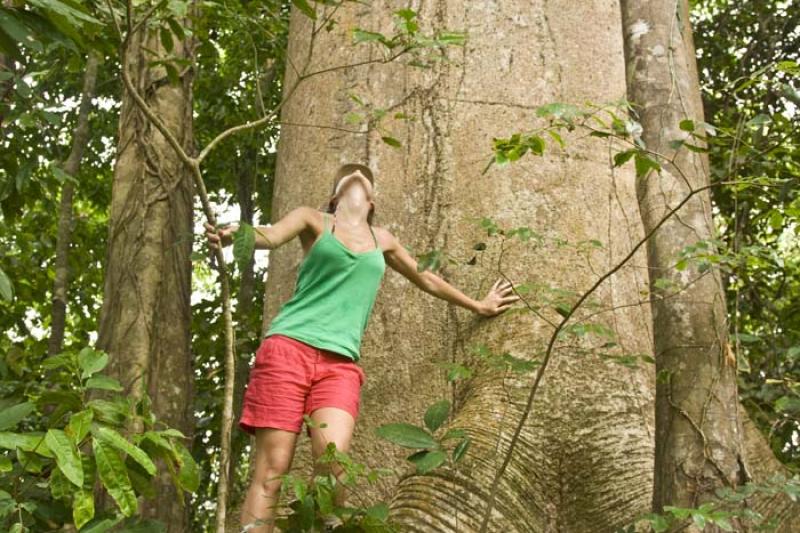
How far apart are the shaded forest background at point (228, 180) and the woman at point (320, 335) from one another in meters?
0.35

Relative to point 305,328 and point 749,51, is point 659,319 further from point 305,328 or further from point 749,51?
point 749,51

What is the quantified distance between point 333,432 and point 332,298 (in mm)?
455

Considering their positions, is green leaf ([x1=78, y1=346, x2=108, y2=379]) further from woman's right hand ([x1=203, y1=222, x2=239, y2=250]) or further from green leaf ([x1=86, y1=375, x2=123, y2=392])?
woman's right hand ([x1=203, y1=222, x2=239, y2=250])

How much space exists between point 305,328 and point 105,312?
6.54ft

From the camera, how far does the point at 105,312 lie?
5.00 metres

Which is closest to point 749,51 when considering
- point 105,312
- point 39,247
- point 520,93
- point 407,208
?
point 520,93

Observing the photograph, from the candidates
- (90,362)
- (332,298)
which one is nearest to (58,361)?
(90,362)

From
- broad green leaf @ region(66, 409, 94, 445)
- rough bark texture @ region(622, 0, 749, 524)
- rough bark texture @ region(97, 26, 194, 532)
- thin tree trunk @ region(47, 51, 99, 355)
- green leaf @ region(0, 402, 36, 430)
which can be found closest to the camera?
broad green leaf @ region(66, 409, 94, 445)

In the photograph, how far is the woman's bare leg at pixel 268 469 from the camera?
3.18 meters

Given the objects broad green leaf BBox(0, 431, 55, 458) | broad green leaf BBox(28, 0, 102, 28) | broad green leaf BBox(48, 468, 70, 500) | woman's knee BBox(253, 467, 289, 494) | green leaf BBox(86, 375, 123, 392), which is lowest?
broad green leaf BBox(48, 468, 70, 500)

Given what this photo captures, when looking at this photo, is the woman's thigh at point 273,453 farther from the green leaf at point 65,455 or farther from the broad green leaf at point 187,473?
the green leaf at point 65,455

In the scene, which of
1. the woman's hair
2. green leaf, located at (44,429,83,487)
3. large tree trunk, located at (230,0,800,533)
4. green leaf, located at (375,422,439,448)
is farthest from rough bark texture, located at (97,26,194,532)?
green leaf, located at (44,429,83,487)

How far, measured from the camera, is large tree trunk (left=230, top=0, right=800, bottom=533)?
3.28m

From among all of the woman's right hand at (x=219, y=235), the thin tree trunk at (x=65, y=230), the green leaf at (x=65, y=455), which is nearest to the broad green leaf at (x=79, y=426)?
the green leaf at (x=65, y=455)
